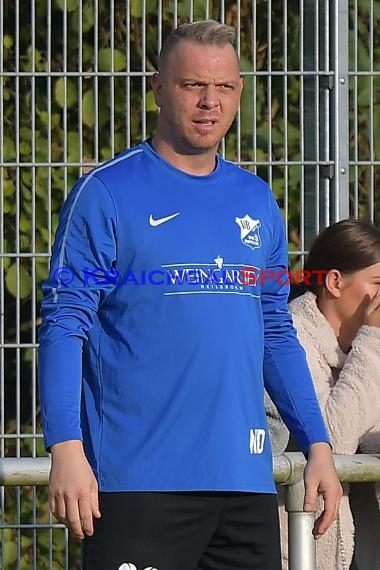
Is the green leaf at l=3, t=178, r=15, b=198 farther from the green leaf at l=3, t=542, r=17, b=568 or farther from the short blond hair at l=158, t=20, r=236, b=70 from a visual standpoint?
the short blond hair at l=158, t=20, r=236, b=70

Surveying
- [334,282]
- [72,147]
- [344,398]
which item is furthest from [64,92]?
[344,398]

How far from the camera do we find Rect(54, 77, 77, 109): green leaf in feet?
19.4

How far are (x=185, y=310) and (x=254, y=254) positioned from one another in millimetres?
228

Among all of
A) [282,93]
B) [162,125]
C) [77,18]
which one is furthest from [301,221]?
[162,125]

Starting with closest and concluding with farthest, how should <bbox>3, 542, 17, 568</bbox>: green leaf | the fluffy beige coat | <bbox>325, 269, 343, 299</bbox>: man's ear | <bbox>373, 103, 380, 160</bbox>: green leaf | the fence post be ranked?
the fence post < the fluffy beige coat < <bbox>325, 269, 343, 299</bbox>: man's ear < <bbox>3, 542, 17, 568</bbox>: green leaf < <bbox>373, 103, 380, 160</bbox>: green leaf

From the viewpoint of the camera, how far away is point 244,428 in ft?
10.3

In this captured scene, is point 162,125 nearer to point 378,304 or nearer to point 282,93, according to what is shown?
point 378,304

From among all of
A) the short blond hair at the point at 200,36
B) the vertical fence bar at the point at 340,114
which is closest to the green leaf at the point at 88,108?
the vertical fence bar at the point at 340,114

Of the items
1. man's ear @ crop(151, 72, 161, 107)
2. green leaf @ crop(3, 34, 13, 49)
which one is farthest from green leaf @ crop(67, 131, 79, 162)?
man's ear @ crop(151, 72, 161, 107)

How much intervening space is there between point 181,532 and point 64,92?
314 cm

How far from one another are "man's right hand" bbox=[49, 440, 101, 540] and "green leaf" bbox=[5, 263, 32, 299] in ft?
10.1

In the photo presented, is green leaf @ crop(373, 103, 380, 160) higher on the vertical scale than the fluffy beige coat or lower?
higher

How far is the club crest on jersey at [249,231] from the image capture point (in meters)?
3.21

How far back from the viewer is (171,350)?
3084mm
